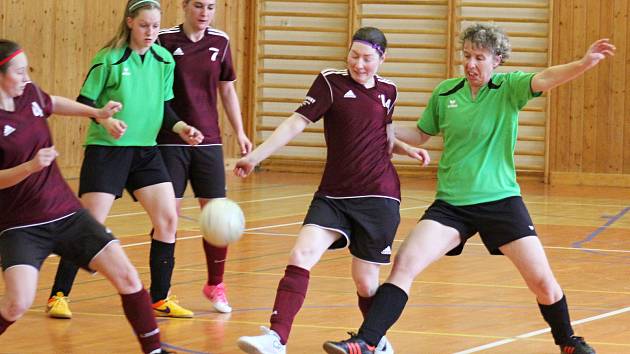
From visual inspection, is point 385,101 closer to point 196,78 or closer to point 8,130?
point 196,78

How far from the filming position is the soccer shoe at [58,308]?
5.86m

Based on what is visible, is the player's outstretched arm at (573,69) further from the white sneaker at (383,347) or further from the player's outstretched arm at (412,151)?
the white sneaker at (383,347)

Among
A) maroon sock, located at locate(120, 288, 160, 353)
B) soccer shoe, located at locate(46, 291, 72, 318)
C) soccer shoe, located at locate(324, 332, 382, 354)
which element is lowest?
soccer shoe, located at locate(46, 291, 72, 318)

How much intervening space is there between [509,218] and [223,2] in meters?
12.1

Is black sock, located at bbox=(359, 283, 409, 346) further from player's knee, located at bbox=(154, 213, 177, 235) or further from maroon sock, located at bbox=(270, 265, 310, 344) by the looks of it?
player's knee, located at bbox=(154, 213, 177, 235)

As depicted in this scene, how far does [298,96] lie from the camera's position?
666 inches

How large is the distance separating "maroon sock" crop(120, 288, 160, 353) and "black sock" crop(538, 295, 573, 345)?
179 centimetres

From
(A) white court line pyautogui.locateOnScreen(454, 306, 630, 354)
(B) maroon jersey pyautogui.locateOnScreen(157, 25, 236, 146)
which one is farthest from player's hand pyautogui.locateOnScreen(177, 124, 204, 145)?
(A) white court line pyautogui.locateOnScreen(454, 306, 630, 354)

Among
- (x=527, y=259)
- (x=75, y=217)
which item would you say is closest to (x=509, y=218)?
(x=527, y=259)

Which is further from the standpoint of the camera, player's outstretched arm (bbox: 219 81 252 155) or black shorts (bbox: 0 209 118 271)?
player's outstretched arm (bbox: 219 81 252 155)

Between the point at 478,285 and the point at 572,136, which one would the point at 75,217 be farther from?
the point at 572,136

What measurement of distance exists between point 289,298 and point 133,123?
1518 mm

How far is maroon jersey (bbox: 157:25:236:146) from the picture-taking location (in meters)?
6.09

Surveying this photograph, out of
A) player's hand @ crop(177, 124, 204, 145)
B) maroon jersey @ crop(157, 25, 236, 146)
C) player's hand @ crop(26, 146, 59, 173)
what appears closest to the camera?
player's hand @ crop(26, 146, 59, 173)
